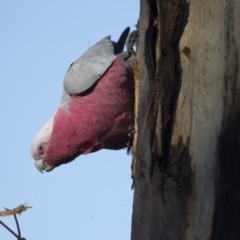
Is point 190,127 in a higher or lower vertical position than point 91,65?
lower

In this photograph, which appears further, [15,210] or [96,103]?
[96,103]

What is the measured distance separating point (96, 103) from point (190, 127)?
2064 millimetres

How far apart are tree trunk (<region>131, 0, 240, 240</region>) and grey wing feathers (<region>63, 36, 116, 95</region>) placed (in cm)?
182

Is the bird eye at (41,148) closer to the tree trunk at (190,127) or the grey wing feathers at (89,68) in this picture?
the grey wing feathers at (89,68)

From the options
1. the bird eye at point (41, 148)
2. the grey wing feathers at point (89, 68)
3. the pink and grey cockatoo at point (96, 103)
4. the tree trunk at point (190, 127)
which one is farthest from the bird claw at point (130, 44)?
the tree trunk at point (190, 127)

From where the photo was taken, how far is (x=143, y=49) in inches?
98.0

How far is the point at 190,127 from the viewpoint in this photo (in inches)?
90.7

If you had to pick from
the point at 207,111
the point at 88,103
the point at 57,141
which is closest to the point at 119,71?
the point at 88,103

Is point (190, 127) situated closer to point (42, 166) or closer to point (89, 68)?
point (89, 68)

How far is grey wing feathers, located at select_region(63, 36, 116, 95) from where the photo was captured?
425cm

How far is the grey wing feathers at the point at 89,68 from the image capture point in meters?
4.25

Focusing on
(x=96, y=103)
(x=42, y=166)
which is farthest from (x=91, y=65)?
(x=42, y=166)

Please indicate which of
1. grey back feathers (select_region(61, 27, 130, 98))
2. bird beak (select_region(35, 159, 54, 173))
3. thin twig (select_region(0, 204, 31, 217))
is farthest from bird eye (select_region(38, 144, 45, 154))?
thin twig (select_region(0, 204, 31, 217))

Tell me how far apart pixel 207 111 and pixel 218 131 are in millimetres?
96
